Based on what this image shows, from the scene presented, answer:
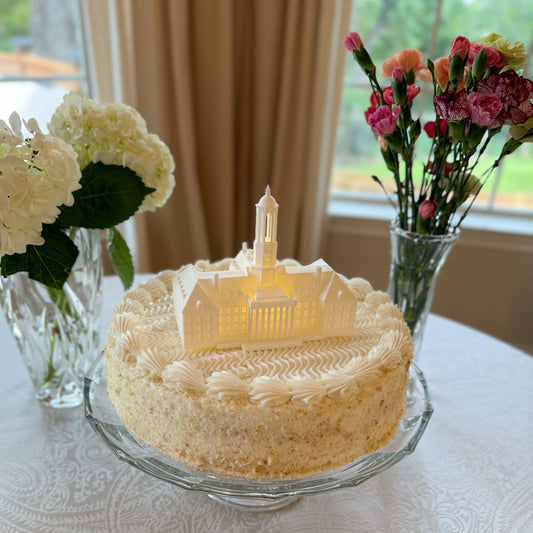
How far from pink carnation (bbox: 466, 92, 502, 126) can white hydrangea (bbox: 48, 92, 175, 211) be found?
0.70 m

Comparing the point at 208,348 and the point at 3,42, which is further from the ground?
the point at 3,42

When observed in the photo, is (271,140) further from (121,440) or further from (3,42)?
(121,440)

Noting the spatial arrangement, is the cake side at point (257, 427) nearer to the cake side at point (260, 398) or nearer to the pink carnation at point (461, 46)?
the cake side at point (260, 398)

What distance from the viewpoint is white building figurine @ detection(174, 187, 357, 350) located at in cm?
107

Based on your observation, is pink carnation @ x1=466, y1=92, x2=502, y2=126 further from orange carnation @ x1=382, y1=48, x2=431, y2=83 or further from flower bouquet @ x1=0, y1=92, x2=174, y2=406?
flower bouquet @ x1=0, y1=92, x2=174, y2=406

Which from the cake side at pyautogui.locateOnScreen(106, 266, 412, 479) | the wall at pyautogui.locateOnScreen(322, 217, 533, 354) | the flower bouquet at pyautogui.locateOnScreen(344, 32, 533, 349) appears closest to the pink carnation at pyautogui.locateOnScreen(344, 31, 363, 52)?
the flower bouquet at pyautogui.locateOnScreen(344, 32, 533, 349)

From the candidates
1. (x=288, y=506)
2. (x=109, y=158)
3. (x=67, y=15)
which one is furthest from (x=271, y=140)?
(x=288, y=506)

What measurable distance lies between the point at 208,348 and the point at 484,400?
0.83 metres

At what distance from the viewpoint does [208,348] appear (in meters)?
1.09

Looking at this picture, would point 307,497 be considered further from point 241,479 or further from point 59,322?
point 59,322

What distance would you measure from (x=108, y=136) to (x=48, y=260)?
316mm

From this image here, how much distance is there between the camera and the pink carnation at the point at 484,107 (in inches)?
39.9

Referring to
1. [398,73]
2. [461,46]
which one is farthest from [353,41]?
[461,46]

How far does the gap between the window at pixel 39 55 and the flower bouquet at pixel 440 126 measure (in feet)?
6.27
